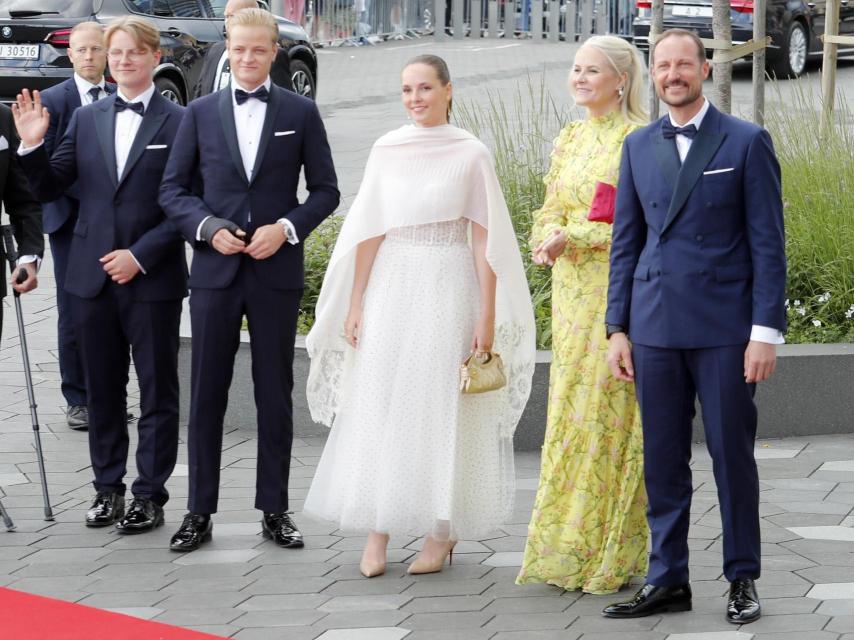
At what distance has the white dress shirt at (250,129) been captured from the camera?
576 cm

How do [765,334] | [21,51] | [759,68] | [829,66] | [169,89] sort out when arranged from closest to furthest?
[765,334] < [759,68] < [829,66] < [21,51] < [169,89]

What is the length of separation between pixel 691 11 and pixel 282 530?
16.1m

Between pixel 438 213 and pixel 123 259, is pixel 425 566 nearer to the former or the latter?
pixel 438 213

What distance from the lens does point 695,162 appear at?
483 centimetres

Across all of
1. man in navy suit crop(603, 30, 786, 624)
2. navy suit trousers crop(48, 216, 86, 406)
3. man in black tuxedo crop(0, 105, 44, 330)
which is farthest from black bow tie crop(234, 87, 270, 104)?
navy suit trousers crop(48, 216, 86, 406)

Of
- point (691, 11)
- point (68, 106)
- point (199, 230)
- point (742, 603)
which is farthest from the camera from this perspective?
point (691, 11)

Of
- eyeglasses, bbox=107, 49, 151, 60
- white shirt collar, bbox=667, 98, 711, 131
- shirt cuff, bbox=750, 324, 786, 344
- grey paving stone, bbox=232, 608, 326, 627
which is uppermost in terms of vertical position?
eyeglasses, bbox=107, 49, 151, 60

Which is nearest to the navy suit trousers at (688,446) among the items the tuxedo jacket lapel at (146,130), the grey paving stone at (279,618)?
the grey paving stone at (279,618)

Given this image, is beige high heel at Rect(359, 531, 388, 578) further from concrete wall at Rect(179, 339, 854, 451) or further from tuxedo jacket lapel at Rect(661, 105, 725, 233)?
concrete wall at Rect(179, 339, 854, 451)

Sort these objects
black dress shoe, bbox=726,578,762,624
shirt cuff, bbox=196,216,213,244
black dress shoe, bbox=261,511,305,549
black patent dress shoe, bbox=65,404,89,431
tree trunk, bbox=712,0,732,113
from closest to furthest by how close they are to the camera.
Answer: black dress shoe, bbox=726,578,762,624, shirt cuff, bbox=196,216,213,244, black dress shoe, bbox=261,511,305,549, black patent dress shoe, bbox=65,404,89,431, tree trunk, bbox=712,0,732,113

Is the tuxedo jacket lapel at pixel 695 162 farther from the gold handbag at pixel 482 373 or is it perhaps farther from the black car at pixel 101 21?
the black car at pixel 101 21

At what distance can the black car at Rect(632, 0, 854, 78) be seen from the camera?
20.5 meters

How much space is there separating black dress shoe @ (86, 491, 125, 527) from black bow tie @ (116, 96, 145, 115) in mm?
1521

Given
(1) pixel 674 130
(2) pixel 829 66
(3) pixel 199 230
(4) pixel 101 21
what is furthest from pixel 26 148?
(4) pixel 101 21
